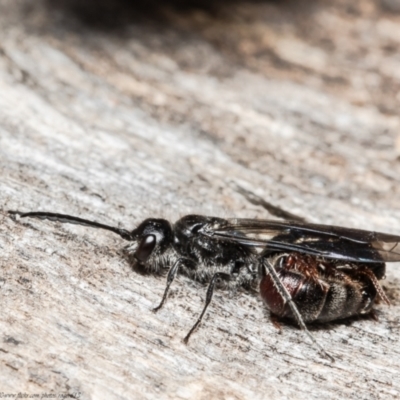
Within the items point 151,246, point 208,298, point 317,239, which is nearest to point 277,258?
point 317,239

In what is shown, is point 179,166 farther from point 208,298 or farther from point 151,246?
point 208,298

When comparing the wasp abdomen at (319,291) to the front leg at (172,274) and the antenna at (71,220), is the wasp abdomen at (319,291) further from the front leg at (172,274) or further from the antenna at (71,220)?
the antenna at (71,220)

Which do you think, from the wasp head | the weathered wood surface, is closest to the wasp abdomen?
the weathered wood surface

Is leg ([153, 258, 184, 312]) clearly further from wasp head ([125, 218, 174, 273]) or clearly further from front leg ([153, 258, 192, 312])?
wasp head ([125, 218, 174, 273])

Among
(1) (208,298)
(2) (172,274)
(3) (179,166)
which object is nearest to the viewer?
(1) (208,298)

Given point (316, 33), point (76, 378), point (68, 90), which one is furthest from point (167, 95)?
point (76, 378)

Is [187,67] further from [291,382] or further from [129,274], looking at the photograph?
[291,382]

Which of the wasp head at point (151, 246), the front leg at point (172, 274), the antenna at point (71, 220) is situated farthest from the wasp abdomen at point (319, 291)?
the antenna at point (71, 220)
